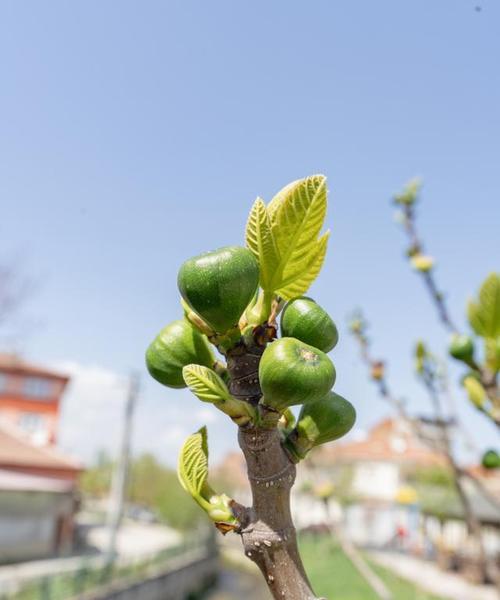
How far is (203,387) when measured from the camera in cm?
80

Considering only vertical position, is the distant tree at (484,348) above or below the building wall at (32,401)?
below

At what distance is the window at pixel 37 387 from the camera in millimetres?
34562

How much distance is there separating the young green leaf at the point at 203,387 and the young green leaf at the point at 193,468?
0.09m

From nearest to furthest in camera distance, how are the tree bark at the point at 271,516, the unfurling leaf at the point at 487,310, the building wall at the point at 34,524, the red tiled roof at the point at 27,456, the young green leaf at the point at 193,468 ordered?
the tree bark at the point at 271,516
the young green leaf at the point at 193,468
the unfurling leaf at the point at 487,310
the building wall at the point at 34,524
the red tiled roof at the point at 27,456

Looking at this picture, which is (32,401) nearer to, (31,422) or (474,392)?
(31,422)

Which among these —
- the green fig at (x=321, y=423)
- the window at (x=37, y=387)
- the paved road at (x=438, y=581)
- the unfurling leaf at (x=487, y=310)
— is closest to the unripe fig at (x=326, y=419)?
the green fig at (x=321, y=423)

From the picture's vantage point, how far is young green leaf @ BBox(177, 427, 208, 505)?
83 centimetres

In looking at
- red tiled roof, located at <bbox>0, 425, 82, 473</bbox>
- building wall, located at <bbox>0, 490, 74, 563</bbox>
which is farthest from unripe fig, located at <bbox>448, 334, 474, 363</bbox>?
red tiled roof, located at <bbox>0, 425, 82, 473</bbox>

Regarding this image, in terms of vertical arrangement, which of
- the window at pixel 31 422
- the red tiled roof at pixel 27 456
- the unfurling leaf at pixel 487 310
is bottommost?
the unfurling leaf at pixel 487 310

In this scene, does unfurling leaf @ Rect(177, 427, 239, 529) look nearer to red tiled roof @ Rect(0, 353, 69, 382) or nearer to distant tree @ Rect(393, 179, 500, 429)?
distant tree @ Rect(393, 179, 500, 429)

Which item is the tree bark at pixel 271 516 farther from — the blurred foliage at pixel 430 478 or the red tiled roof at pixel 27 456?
the blurred foliage at pixel 430 478

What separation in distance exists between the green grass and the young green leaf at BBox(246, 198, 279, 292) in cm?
1566

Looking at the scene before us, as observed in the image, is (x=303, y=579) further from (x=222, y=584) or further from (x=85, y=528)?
(x=85, y=528)

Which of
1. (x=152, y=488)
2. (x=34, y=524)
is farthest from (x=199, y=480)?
(x=152, y=488)
